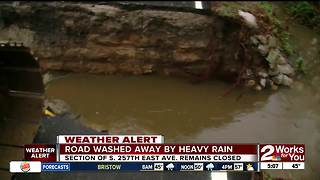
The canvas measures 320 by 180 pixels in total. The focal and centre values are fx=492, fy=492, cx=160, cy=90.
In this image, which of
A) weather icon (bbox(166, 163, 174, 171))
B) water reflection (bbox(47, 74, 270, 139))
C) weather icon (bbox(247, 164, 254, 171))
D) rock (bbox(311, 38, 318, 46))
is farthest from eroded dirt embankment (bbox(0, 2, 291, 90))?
weather icon (bbox(166, 163, 174, 171))

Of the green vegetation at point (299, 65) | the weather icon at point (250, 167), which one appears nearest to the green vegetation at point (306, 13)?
the green vegetation at point (299, 65)

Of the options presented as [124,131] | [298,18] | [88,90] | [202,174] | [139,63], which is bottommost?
[202,174]

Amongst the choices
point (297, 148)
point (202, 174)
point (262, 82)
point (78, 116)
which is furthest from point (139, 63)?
point (297, 148)

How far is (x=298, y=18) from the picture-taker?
14641 mm

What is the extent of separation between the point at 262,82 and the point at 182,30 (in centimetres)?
242

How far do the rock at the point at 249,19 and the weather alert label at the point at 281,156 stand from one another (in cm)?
580

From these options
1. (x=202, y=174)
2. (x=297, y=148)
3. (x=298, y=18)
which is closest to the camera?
(x=297, y=148)

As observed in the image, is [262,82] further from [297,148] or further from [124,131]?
[297,148]

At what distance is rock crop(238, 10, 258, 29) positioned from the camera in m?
12.5

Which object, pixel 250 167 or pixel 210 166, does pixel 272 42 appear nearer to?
pixel 250 167

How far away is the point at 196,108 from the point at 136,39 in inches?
93.3

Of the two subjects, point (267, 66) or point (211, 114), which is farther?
point (267, 66)

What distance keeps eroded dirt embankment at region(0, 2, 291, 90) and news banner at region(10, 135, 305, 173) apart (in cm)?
526

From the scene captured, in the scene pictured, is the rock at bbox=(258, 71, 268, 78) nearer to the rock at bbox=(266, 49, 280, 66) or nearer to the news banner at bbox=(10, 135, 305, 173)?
the rock at bbox=(266, 49, 280, 66)
